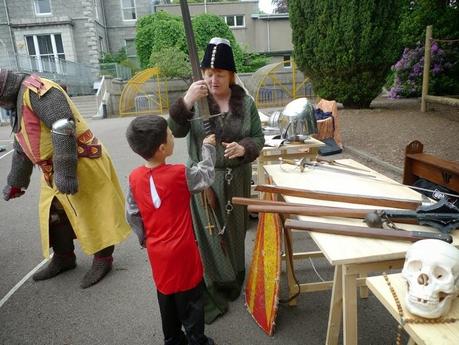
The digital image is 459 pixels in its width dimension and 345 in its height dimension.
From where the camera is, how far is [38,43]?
2288cm

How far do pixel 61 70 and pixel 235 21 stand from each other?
12.3 metres

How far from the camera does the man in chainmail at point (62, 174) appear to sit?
8.18 ft

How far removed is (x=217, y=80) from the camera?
219 centimetres

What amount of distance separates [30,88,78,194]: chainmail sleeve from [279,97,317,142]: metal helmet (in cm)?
187

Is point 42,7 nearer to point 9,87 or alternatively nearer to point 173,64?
point 173,64

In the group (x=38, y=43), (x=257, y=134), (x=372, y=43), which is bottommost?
(x=257, y=134)

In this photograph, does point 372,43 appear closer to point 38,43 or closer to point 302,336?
point 302,336

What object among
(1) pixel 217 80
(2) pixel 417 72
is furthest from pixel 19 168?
(2) pixel 417 72

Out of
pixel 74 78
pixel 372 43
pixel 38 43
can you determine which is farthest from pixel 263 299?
pixel 38 43

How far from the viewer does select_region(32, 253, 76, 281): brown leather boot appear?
10.2ft

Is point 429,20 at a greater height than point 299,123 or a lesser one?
greater

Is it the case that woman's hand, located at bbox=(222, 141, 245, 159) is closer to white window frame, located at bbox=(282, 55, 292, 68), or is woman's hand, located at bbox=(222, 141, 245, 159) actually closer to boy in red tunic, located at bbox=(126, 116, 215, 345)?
boy in red tunic, located at bbox=(126, 116, 215, 345)

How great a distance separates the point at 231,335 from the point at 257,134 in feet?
4.17

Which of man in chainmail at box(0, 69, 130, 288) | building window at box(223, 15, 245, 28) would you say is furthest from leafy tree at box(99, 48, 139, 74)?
man in chainmail at box(0, 69, 130, 288)
